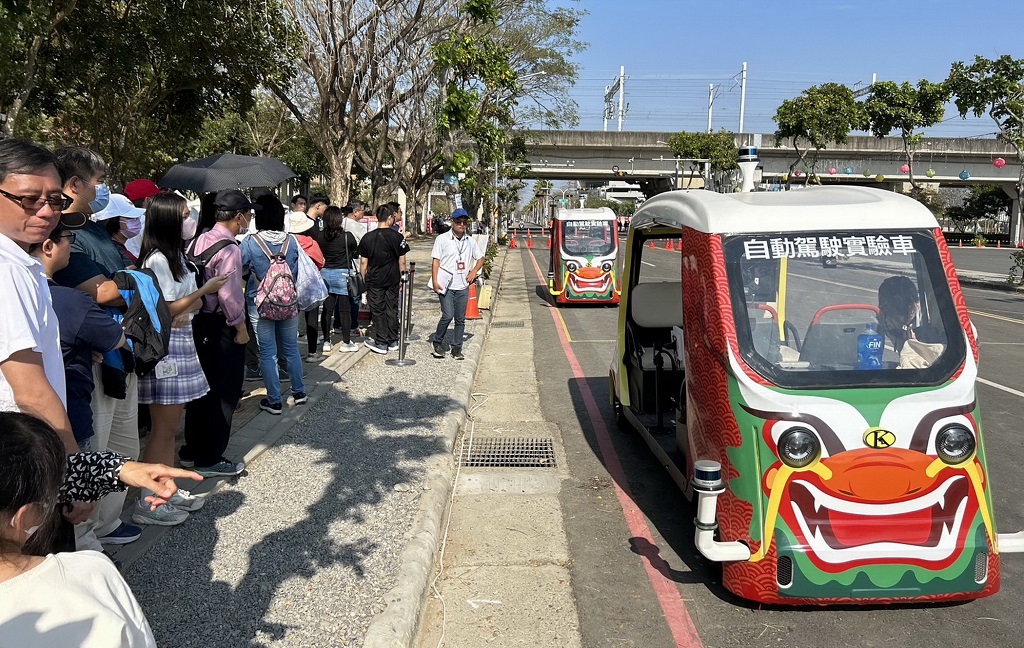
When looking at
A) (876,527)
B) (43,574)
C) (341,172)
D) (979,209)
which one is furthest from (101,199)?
(979,209)

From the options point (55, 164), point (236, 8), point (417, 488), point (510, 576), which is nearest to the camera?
point (55, 164)

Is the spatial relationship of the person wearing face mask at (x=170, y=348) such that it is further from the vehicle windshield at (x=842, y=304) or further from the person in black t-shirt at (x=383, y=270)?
the person in black t-shirt at (x=383, y=270)

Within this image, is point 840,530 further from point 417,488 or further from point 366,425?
point 366,425

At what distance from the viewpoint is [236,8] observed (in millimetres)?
14500

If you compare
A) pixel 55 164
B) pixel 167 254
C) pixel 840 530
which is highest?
pixel 55 164

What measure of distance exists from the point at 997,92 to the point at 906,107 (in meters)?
11.9

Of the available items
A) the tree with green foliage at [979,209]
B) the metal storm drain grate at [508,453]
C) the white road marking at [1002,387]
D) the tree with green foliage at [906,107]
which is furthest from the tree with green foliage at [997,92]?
the tree with green foliage at [979,209]

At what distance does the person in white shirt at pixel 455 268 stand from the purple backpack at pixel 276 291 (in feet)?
9.95

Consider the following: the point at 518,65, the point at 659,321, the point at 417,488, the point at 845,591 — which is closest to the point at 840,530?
the point at 845,591

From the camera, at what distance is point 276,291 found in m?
6.41

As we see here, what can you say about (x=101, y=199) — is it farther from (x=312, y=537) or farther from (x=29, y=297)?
(x=312, y=537)

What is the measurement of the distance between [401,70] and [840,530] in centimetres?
1733

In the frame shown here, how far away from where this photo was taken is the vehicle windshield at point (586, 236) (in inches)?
653

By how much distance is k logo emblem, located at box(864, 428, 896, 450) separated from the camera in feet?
12.3
